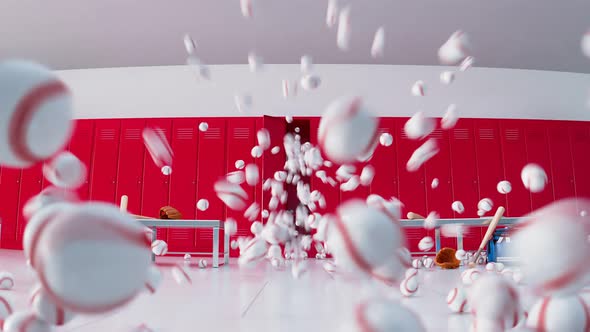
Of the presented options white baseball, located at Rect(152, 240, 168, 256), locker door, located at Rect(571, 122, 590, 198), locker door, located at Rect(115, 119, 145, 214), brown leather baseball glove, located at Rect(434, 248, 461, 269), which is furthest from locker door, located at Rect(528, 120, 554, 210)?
locker door, located at Rect(115, 119, 145, 214)

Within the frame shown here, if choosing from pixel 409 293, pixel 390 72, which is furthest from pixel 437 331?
pixel 390 72

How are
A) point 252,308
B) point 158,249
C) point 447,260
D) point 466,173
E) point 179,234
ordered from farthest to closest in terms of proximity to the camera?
point 466,173 → point 179,234 → point 447,260 → point 158,249 → point 252,308

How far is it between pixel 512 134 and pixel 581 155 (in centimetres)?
81

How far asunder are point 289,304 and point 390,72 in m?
4.00

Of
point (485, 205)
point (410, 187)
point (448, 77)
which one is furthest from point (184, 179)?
point (448, 77)

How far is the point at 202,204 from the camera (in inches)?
154

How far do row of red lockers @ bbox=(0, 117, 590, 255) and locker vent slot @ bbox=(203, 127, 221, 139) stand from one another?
0.01m

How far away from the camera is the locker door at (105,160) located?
167 inches

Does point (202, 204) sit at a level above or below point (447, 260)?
above

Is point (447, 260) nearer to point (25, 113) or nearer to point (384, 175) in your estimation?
point (384, 175)

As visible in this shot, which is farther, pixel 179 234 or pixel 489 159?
pixel 489 159

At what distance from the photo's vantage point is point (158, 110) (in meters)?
4.63

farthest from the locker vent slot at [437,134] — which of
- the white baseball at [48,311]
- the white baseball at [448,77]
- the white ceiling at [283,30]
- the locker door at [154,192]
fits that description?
the white baseball at [48,311]

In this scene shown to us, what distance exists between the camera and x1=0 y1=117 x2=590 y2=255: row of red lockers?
4.14 meters
